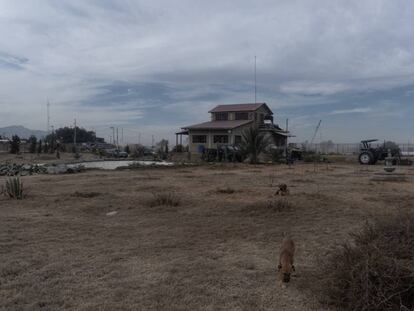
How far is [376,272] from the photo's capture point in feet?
10.2

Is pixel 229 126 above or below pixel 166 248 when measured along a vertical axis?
above

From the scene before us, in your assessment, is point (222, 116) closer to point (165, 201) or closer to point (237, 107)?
point (237, 107)

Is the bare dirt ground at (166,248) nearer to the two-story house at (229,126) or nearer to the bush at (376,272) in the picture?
the bush at (376,272)

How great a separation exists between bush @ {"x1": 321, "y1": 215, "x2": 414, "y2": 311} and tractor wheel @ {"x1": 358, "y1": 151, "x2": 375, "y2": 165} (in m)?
23.1

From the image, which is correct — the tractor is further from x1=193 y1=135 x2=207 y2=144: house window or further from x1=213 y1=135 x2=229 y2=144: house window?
x1=193 y1=135 x2=207 y2=144: house window

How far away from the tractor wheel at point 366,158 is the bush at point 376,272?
2309 cm

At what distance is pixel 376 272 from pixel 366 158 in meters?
24.3

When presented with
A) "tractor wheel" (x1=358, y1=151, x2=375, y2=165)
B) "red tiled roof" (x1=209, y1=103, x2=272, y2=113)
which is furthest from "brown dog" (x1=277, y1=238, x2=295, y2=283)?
"red tiled roof" (x1=209, y1=103, x2=272, y2=113)

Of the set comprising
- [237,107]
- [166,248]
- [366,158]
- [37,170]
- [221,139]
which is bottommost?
[166,248]

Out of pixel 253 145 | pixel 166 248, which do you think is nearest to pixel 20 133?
pixel 253 145

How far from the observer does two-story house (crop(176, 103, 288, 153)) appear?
37.8 meters

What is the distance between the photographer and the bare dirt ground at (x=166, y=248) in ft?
12.1

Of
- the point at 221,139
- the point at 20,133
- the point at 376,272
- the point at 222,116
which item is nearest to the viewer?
the point at 376,272

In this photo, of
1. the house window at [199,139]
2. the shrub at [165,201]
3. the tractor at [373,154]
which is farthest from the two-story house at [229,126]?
the shrub at [165,201]
